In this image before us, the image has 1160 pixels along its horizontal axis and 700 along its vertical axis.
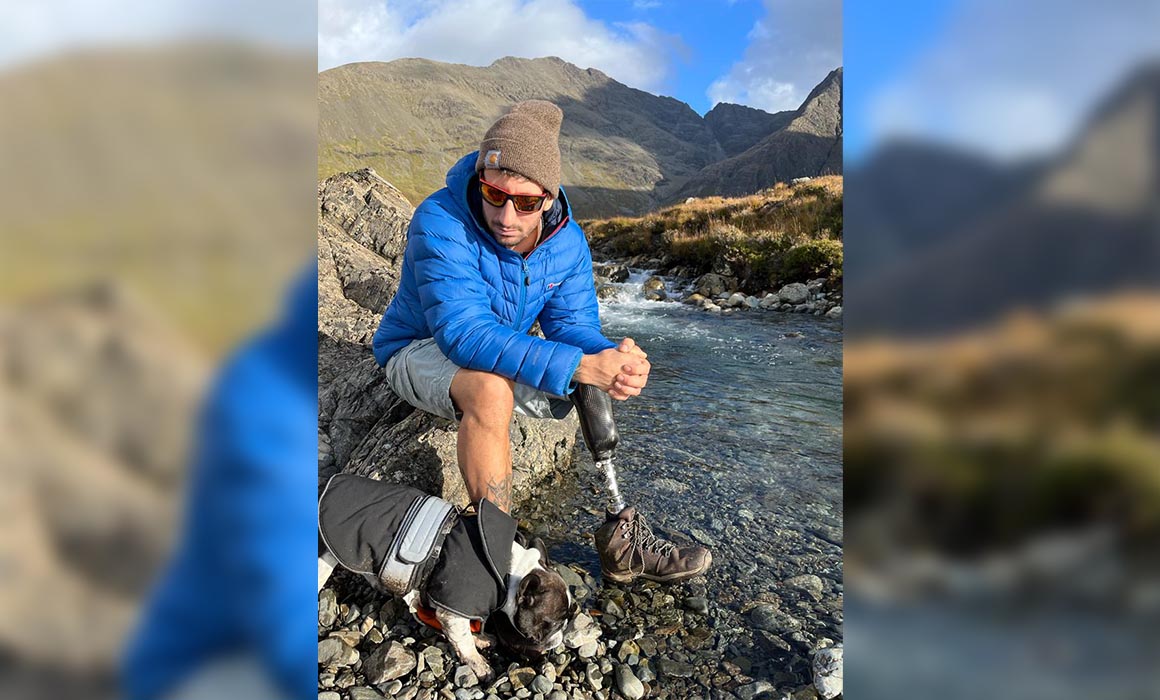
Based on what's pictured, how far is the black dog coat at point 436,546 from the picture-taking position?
1.90 metres

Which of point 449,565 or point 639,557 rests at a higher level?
point 449,565

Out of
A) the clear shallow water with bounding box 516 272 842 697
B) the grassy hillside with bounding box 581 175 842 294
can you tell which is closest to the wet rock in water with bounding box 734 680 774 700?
the clear shallow water with bounding box 516 272 842 697

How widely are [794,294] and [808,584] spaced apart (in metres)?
9.02

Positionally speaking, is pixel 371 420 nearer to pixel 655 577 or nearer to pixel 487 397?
pixel 487 397

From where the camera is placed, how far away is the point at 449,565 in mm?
1911

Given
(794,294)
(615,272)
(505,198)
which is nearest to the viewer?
(505,198)

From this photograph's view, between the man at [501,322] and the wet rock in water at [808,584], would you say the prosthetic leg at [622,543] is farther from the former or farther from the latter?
the wet rock in water at [808,584]

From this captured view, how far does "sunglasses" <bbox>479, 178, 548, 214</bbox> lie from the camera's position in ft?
8.08

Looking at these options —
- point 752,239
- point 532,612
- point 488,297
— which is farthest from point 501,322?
point 752,239

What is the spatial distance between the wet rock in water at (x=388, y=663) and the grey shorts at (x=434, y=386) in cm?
83
